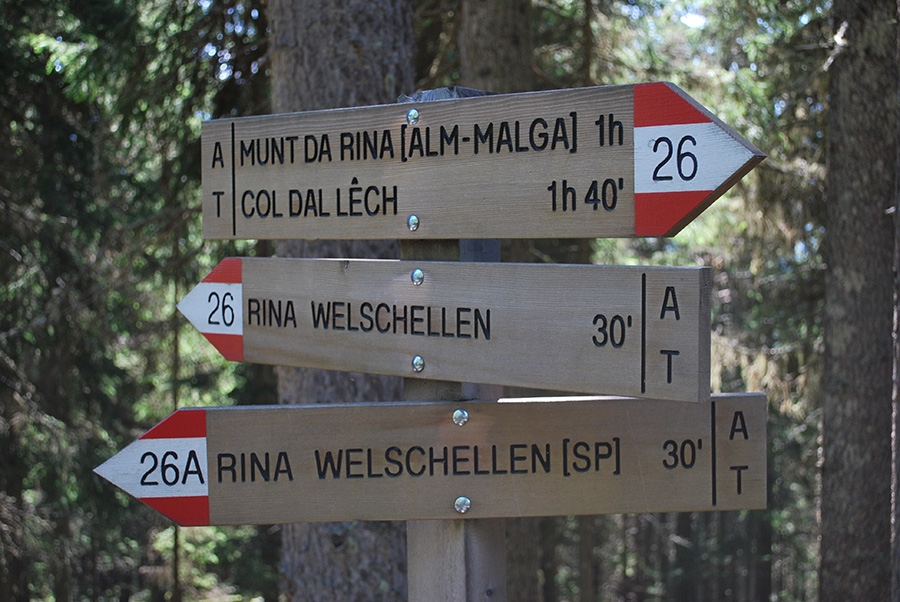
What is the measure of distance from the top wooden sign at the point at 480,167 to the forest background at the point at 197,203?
2.27 meters

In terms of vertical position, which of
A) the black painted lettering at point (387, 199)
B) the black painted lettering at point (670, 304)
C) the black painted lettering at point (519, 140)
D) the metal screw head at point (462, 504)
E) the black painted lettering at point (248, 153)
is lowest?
the metal screw head at point (462, 504)

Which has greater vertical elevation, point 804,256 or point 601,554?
point 804,256

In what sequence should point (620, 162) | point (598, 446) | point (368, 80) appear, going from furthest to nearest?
1. point (368, 80)
2. point (598, 446)
3. point (620, 162)

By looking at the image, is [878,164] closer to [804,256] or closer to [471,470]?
[804,256]

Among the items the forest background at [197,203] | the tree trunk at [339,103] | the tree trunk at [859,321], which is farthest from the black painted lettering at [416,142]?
the tree trunk at [859,321]

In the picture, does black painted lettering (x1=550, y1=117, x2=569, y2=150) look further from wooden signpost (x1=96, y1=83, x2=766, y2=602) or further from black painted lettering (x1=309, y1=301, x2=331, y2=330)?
black painted lettering (x1=309, y1=301, x2=331, y2=330)

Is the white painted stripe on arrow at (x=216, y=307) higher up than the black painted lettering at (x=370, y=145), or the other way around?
the black painted lettering at (x=370, y=145)

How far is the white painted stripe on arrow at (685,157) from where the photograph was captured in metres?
1.76

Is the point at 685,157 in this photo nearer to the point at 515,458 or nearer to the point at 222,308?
the point at 515,458

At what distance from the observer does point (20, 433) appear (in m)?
9.91

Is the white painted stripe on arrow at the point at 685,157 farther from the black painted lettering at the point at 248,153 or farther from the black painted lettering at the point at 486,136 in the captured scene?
the black painted lettering at the point at 248,153

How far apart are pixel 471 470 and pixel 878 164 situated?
6.42 meters

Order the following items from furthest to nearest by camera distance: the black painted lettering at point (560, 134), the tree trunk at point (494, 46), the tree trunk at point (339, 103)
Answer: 1. the tree trunk at point (494, 46)
2. the tree trunk at point (339, 103)
3. the black painted lettering at point (560, 134)

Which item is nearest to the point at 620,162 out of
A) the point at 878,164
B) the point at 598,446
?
the point at 598,446
